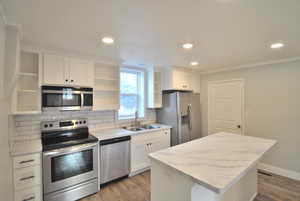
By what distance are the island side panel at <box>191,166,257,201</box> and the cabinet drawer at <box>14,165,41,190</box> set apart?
2002mm

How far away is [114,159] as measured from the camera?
104 inches

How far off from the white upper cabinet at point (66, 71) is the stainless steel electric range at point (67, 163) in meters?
0.73

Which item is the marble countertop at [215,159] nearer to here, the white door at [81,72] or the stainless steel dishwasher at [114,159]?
the stainless steel dishwasher at [114,159]

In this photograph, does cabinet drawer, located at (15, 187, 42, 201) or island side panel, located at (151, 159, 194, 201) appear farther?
cabinet drawer, located at (15, 187, 42, 201)

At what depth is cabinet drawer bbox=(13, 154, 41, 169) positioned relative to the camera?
5.89 feet

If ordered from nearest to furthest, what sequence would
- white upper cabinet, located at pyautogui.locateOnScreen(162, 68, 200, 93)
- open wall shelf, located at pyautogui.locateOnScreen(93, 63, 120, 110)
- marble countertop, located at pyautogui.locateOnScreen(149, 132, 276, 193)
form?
marble countertop, located at pyautogui.locateOnScreen(149, 132, 276, 193), open wall shelf, located at pyautogui.locateOnScreen(93, 63, 120, 110), white upper cabinet, located at pyautogui.locateOnScreen(162, 68, 200, 93)

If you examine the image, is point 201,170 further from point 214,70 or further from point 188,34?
point 214,70

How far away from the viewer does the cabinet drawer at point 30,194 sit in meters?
1.82

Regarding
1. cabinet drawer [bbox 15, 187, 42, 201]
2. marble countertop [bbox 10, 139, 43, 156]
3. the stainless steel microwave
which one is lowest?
cabinet drawer [bbox 15, 187, 42, 201]

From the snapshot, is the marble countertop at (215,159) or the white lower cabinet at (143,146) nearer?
the marble countertop at (215,159)

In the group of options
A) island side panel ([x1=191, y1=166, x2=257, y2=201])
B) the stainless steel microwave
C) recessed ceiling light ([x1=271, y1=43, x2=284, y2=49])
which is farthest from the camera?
the stainless steel microwave

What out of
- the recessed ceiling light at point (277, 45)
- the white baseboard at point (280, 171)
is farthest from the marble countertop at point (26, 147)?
the white baseboard at point (280, 171)

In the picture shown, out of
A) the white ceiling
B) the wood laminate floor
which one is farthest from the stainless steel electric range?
the white ceiling

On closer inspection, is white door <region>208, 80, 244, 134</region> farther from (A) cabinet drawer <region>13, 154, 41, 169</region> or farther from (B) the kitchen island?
(A) cabinet drawer <region>13, 154, 41, 169</region>
